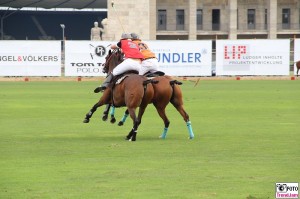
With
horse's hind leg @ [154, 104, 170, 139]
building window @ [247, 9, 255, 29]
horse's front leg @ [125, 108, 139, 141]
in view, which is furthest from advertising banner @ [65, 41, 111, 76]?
building window @ [247, 9, 255, 29]

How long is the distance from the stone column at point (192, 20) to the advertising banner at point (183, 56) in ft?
206

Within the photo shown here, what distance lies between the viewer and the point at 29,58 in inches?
2131

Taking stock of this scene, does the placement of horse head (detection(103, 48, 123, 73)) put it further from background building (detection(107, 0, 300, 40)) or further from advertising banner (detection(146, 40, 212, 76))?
background building (detection(107, 0, 300, 40))

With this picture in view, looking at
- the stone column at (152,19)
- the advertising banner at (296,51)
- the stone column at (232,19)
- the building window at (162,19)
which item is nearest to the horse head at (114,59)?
the advertising banner at (296,51)

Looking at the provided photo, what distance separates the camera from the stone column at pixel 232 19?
117938 mm

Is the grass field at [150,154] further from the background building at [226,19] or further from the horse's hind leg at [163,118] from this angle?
the background building at [226,19]

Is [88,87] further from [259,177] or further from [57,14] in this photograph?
[57,14]

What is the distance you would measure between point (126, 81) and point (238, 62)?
1408 inches

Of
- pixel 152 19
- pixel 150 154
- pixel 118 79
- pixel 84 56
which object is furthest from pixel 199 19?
pixel 150 154

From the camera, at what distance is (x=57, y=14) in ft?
511

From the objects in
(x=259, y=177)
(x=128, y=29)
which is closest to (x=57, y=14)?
(x=128, y=29)

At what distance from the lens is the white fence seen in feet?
178

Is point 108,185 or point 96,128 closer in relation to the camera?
point 108,185

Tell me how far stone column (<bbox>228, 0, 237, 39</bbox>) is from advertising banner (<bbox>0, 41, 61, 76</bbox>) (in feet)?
213
